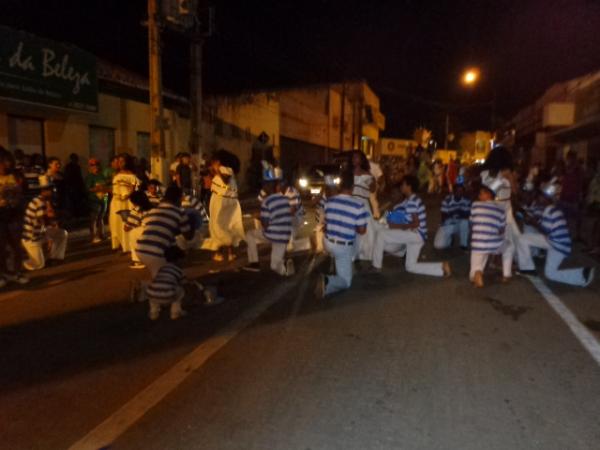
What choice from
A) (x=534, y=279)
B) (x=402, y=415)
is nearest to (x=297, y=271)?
(x=534, y=279)

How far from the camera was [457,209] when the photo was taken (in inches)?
458

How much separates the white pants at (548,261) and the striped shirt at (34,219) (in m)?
7.09

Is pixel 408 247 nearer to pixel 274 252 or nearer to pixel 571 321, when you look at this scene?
pixel 274 252

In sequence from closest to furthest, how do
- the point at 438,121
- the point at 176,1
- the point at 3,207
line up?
the point at 3,207
the point at 176,1
the point at 438,121

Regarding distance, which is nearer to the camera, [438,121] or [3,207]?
[3,207]

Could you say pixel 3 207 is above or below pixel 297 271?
above

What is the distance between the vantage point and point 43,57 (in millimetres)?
15133

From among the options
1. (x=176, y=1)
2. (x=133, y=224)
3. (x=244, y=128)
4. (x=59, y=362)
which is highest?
(x=176, y=1)

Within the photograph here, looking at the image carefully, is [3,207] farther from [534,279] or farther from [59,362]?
[534,279]

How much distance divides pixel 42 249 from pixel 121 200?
153 centimetres

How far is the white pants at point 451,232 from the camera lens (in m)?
11.7

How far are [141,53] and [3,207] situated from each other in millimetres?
20149

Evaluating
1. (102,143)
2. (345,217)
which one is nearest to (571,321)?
(345,217)

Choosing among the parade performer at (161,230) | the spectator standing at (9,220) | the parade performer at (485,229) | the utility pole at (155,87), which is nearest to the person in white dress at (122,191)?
the spectator standing at (9,220)
